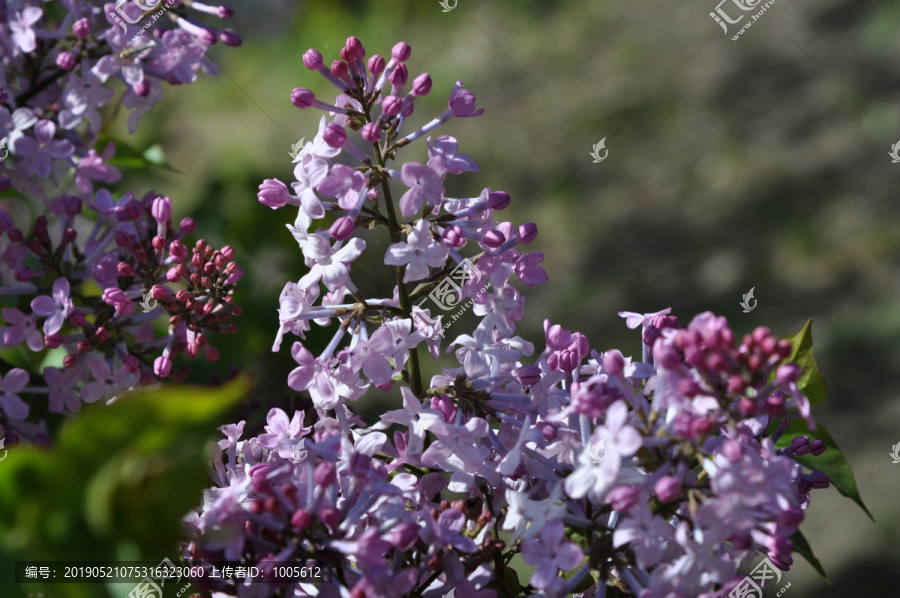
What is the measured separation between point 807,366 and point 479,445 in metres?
0.52

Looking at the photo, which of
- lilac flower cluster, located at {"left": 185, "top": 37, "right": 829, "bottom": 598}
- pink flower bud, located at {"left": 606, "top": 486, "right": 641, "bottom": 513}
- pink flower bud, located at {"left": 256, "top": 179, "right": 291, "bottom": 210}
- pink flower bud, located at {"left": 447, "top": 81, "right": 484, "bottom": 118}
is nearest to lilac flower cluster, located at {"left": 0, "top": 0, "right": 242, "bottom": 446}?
pink flower bud, located at {"left": 256, "top": 179, "right": 291, "bottom": 210}

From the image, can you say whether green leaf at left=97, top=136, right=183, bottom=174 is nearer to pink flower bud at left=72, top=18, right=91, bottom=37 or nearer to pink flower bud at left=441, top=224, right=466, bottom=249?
pink flower bud at left=72, top=18, right=91, bottom=37

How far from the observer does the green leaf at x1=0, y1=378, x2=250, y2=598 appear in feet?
1.91

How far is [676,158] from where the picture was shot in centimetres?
431

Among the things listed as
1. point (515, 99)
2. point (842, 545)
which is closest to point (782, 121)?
point (515, 99)

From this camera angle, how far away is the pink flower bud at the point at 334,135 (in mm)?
930

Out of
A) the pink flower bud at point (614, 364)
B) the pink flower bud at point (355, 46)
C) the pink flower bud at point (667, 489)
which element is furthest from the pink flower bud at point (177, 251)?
the pink flower bud at point (667, 489)

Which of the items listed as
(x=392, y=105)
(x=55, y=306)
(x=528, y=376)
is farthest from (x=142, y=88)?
(x=528, y=376)

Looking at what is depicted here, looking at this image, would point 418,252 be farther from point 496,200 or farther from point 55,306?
point 55,306

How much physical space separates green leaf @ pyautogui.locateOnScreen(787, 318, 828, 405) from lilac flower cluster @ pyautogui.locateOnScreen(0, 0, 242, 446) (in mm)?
786

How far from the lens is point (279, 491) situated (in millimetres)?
792

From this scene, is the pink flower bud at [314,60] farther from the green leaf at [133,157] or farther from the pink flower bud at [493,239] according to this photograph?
the green leaf at [133,157]

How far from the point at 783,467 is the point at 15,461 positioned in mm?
644

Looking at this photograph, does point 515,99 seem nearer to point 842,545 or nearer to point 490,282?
point 842,545
